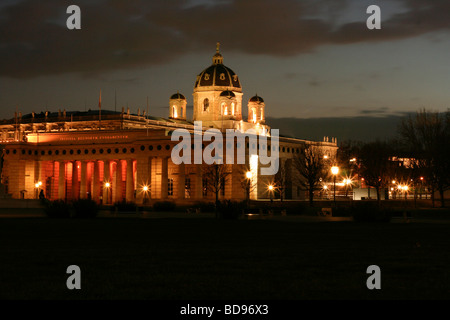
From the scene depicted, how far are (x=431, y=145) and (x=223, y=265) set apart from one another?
7287 centimetres

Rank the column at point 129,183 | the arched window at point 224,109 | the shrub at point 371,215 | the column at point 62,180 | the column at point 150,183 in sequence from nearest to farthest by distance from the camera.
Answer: the shrub at point 371,215
the column at point 150,183
the column at point 129,183
the column at point 62,180
the arched window at point 224,109

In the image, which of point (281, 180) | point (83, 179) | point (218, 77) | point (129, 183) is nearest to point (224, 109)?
point (218, 77)

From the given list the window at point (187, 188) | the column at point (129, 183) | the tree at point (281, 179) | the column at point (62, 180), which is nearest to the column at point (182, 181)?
the window at point (187, 188)

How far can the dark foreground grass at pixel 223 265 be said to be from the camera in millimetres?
16000

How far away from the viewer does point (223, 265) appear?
20406 mm

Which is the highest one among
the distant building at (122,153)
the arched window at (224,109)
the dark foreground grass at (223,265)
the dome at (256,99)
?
the dome at (256,99)

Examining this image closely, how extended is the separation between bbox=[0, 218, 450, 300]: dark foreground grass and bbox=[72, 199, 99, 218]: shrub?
1788cm

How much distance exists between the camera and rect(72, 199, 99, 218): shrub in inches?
1997

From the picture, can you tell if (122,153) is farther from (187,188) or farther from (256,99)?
(256,99)

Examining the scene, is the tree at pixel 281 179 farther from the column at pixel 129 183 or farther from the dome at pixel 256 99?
the column at pixel 129 183

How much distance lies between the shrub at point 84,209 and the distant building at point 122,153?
197ft
